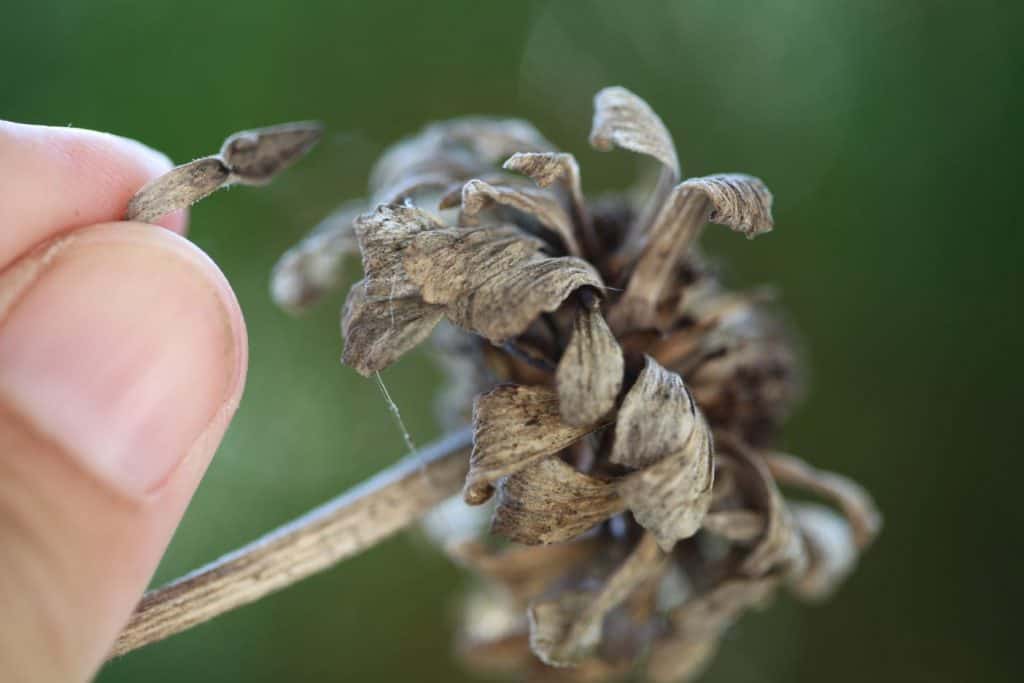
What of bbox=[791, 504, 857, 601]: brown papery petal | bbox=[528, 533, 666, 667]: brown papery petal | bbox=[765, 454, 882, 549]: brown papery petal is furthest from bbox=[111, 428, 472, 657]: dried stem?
bbox=[791, 504, 857, 601]: brown papery petal

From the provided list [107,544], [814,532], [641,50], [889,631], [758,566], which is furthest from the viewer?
[641,50]

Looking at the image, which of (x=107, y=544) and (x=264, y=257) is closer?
(x=107, y=544)

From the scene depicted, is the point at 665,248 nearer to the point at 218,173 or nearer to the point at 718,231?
the point at 218,173

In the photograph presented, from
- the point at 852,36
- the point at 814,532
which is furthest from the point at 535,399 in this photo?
the point at 852,36

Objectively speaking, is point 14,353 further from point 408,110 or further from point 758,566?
point 408,110

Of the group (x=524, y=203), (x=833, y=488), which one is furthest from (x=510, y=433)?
(x=833, y=488)

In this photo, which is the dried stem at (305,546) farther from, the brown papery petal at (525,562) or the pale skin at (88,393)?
the brown papery petal at (525,562)
